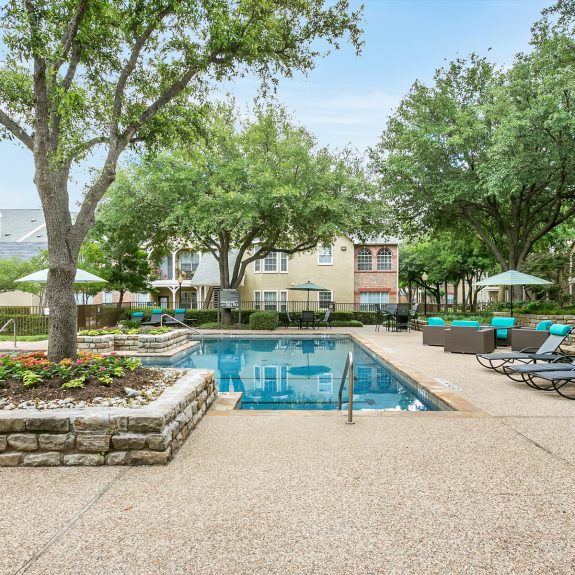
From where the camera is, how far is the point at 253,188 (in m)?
18.0

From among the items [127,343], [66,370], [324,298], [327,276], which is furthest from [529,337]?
[327,276]

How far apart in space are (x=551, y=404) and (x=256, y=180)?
13757 millimetres

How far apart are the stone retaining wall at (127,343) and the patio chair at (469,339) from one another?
26.0 feet

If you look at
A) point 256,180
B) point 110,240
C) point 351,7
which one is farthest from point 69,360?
point 110,240

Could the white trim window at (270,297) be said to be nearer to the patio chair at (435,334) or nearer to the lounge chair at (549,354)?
the patio chair at (435,334)

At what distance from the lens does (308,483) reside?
333 cm

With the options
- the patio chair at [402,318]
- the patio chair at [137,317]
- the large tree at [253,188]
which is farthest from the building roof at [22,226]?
the patio chair at [402,318]

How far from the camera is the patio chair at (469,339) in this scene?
36.8 feet

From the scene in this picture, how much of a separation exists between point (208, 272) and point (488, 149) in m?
18.3

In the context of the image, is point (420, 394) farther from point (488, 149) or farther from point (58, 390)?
point (488, 149)

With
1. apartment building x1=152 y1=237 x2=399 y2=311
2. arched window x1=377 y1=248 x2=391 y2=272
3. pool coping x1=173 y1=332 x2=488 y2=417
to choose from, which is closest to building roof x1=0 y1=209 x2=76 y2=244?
apartment building x1=152 y1=237 x2=399 y2=311

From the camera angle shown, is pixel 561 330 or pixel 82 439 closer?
pixel 82 439

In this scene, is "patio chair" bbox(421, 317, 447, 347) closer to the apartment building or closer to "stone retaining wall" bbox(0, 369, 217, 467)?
"stone retaining wall" bbox(0, 369, 217, 467)

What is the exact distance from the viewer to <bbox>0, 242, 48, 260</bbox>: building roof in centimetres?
2714
